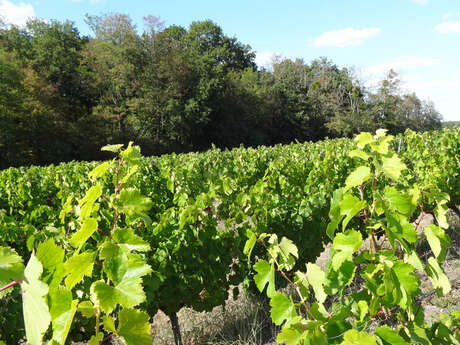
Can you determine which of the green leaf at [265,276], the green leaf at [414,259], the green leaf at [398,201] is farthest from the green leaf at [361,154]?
the green leaf at [265,276]

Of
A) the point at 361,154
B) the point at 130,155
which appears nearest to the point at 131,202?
the point at 130,155

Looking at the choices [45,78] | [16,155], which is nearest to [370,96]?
[45,78]

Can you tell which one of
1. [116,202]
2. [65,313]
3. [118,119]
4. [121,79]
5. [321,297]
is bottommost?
[321,297]

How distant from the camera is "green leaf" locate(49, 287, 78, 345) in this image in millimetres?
771

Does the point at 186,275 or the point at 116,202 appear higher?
the point at 116,202

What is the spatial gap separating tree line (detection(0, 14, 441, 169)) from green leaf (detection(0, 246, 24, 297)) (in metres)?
25.9

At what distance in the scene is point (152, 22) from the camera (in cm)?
3038

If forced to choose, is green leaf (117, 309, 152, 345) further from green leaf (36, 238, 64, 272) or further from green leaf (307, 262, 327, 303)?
green leaf (307, 262, 327, 303)

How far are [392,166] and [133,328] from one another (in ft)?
2.92

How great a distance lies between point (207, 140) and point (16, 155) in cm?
1544

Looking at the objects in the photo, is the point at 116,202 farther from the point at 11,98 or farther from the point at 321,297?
the point at 11,98

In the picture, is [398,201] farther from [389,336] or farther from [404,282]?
[389,336]

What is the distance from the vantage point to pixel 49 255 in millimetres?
811

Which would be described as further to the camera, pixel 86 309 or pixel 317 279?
pixel 317 279
